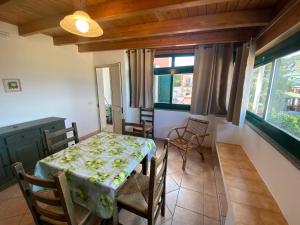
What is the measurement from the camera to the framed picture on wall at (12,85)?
2420mm

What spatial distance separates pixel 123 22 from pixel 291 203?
297 centimetres

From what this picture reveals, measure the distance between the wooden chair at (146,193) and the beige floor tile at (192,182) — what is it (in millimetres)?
700

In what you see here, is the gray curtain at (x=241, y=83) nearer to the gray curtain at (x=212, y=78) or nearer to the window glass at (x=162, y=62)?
the gray curtain at (x=212, y=78)

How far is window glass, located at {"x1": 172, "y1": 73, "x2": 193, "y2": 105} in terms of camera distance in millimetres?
3529

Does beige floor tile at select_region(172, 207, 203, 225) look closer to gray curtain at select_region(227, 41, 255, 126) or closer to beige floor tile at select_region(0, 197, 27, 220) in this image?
gray curtain at select_region(227, 41, 255, 126)

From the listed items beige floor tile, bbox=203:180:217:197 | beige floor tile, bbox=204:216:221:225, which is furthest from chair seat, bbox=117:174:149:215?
beige floor tile, bbox=203:180:217:197

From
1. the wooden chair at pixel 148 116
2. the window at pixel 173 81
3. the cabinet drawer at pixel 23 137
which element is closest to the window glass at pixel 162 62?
the window at pixel 173 81

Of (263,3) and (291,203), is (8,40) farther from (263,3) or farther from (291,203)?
(291,203)

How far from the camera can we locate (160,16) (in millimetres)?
2074

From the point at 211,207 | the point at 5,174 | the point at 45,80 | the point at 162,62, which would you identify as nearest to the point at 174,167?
the point at 211,207

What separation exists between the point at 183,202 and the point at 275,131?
1.41m

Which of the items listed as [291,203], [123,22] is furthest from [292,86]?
[123,22]

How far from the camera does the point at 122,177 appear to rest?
48.2 inches

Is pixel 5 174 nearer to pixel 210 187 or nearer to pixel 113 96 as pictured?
pixel 113 96
